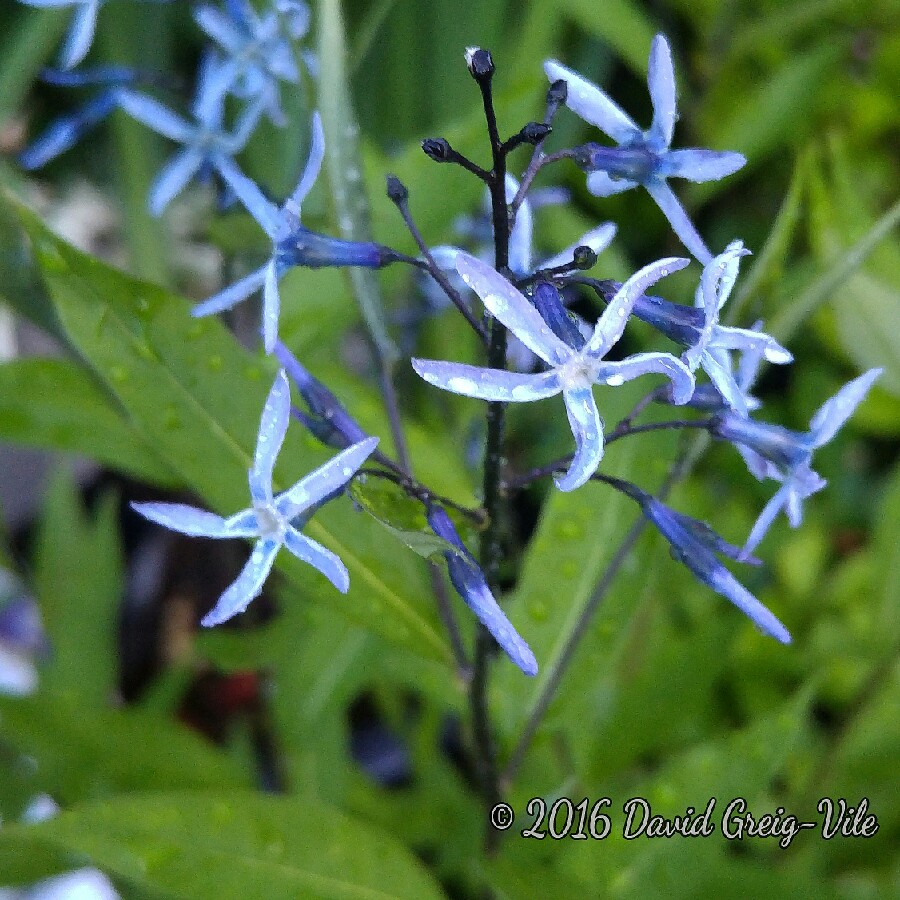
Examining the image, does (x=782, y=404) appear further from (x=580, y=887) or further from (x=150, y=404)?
(x=150, y=404)

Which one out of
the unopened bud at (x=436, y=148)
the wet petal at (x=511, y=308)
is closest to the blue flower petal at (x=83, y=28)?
the unopened bud at (x=436, y=148)

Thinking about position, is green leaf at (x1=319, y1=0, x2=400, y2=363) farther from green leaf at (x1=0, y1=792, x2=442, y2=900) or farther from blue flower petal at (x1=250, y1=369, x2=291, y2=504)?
green leaf at (x1=0, y1=792, x2=442, y2=900)

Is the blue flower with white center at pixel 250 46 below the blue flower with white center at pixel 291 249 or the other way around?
the other way around

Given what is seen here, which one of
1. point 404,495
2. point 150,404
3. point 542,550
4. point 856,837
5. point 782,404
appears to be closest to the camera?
point 404,495

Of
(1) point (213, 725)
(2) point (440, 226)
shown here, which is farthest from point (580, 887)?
(1) point (213, 725)

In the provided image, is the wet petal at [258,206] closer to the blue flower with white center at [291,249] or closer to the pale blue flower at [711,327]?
the blue flower with white center at [291,249]

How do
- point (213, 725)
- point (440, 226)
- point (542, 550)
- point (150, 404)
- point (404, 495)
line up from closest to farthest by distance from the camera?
point (404, 495) < point (150, 404) < point (542, 550) < point (440, 226) < point (213, 725)

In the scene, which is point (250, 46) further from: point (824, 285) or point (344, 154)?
point (824, 285)
